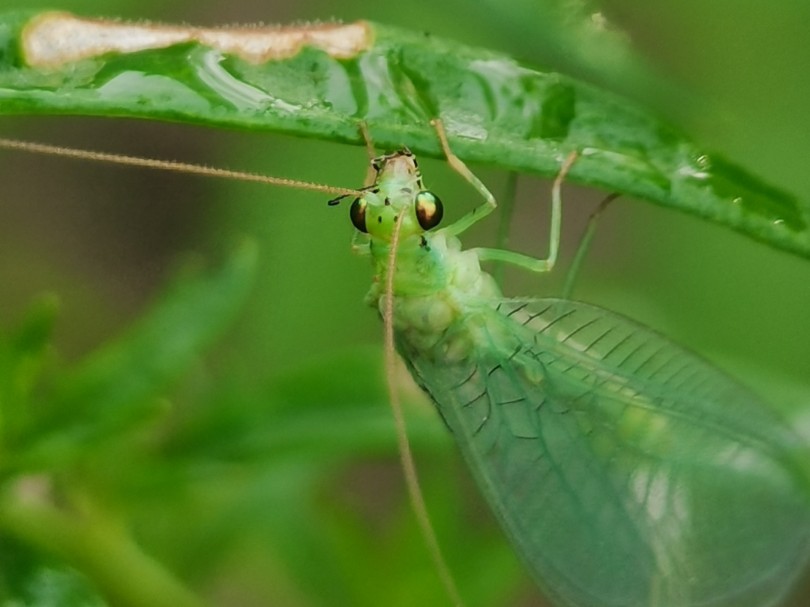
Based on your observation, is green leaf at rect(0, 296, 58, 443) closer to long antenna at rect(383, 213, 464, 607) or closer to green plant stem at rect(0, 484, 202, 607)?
green plant stem at rect(0, 484, 202, 607)

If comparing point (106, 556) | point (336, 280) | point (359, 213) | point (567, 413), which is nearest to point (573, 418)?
point (567, 413)

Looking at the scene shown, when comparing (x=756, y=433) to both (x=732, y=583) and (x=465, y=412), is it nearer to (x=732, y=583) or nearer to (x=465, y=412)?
(x=732, y=583)

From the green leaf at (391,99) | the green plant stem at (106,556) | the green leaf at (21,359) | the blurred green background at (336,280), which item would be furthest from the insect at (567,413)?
the green plant stem at (106,556)

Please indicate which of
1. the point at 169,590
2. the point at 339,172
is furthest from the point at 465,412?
the point at 339,172

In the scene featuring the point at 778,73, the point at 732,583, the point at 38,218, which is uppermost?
the point at 38,218

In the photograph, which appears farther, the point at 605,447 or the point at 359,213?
the point at 605,447

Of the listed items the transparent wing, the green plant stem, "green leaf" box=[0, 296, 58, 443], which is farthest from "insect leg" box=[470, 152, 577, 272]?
the green plant stem

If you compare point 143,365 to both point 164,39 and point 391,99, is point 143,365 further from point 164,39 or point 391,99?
point 391,99
